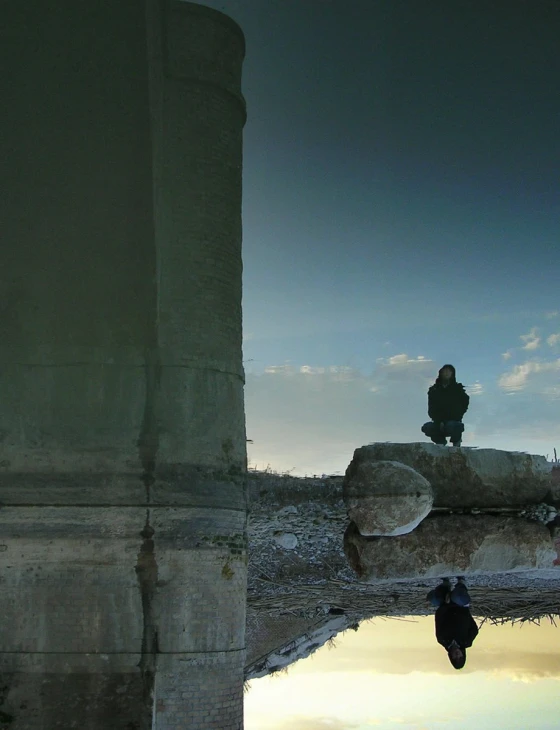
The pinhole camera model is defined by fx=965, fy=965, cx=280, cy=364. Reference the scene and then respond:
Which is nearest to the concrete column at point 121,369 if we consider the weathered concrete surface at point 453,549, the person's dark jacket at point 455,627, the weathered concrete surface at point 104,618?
the weathered concrete surface at point 104,618

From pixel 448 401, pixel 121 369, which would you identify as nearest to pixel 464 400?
pixel 448 401

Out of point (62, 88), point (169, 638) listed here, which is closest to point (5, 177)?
point (62, 88)

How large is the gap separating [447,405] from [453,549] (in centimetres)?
166

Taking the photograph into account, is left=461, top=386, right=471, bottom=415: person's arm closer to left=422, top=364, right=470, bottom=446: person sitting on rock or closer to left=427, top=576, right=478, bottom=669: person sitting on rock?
left=422, top=364, right=470, bottom=446: person sitting on rock

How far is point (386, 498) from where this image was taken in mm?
8305

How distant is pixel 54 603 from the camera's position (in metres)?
7.29

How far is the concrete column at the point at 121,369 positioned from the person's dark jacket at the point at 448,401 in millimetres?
2547

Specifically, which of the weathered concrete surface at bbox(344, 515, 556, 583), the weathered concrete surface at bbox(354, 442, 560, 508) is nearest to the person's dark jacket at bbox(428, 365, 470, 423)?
the weathered concrete surface at bbox(354, 442, 560, 508)

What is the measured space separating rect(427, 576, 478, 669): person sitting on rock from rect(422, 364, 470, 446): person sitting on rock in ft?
4.98

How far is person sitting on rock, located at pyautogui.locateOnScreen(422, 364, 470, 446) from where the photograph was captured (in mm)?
9812

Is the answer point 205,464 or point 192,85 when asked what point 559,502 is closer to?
point 205,464

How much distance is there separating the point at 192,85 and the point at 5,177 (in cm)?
176

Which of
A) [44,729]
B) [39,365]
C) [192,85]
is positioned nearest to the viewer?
[44,729]

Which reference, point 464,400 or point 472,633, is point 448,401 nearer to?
point 464,400
